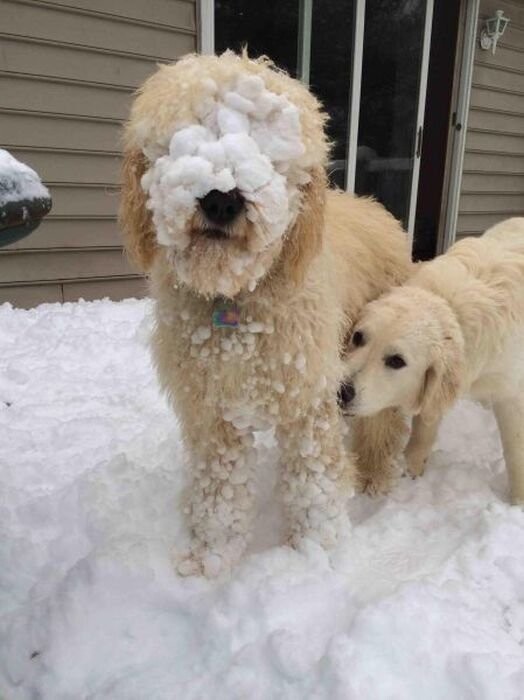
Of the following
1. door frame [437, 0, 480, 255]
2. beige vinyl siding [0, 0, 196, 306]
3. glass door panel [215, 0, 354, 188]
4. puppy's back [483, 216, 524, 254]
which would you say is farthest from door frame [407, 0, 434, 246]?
puppy's back [483, 216, 524, 254]

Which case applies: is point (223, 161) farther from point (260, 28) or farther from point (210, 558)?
point (260, 28)

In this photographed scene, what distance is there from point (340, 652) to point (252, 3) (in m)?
5.30

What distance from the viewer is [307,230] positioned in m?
1.79

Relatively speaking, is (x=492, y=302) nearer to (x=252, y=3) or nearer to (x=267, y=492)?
(x=267, y=492)

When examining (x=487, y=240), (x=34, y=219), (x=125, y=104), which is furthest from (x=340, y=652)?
(x=125, y=104)

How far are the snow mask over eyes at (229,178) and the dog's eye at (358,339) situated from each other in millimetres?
683

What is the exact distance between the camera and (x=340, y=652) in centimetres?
166

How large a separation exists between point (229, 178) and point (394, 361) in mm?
1003

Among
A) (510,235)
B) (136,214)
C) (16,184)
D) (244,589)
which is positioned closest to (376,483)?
(244,589)

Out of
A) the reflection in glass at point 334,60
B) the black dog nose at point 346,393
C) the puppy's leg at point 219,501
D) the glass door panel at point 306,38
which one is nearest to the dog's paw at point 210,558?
the puppy's leg at point 219,501

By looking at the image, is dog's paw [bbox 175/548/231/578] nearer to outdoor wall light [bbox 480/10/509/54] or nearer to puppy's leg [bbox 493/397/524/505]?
puppy's leg [bbox 493/397/524/505]

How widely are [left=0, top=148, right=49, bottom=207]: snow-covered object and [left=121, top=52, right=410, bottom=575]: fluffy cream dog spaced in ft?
1.09

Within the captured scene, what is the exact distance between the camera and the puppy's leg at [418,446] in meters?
2.57

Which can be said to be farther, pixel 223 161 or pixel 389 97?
pixel 389 97
